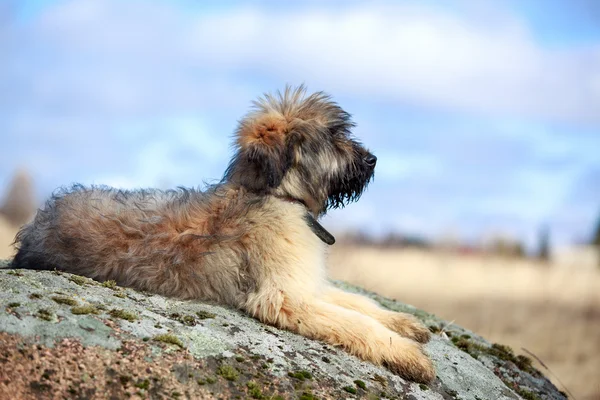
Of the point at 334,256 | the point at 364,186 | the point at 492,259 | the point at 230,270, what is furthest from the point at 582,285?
the point at 230,270

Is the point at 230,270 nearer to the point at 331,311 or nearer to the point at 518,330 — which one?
the point at 331,311

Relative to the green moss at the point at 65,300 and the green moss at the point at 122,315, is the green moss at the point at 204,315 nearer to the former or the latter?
the green moss at the point at 122,315

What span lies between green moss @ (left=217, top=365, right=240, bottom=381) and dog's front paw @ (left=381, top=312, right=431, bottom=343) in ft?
7.27

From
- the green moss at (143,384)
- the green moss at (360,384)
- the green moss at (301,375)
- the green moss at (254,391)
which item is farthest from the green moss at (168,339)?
the green moss at (360,384)

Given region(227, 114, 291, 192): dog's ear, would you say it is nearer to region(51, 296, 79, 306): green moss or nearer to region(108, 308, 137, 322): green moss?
region(108, 308, 137, 322): green moss

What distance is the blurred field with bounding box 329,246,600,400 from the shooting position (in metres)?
15.9

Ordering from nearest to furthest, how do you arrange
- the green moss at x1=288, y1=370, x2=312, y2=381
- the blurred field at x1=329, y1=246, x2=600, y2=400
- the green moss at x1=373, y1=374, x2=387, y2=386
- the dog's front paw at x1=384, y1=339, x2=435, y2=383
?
the green moss at x1=288, y1=370, x2=312, y2=381 < the green moss at x1=373, y1=374, x2=387, y2=386 < the dog's front paw at x1=384, y1=339, x2=435, y2=383 < the blurred field at x1=329, y1=246, x2=600, y2=400

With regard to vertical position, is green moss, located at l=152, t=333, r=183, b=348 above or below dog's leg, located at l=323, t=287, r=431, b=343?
below

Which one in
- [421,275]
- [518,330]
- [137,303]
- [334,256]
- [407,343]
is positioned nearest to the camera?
[137,303]

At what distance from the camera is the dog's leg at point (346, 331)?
5.53m

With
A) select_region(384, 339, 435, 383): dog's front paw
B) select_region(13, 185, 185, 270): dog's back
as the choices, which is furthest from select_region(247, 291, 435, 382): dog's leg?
select_region(13, 185, 185, 270): dog's back

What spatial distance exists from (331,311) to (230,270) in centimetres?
91

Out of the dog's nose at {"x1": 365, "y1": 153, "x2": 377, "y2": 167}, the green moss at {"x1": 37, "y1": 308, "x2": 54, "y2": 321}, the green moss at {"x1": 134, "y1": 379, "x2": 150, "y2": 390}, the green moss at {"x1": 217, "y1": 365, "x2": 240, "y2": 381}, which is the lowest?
the green moss at {"x1": 134, "y1": 379, "x2": 150, "y2": 390}

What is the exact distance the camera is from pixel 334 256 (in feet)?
43.2
